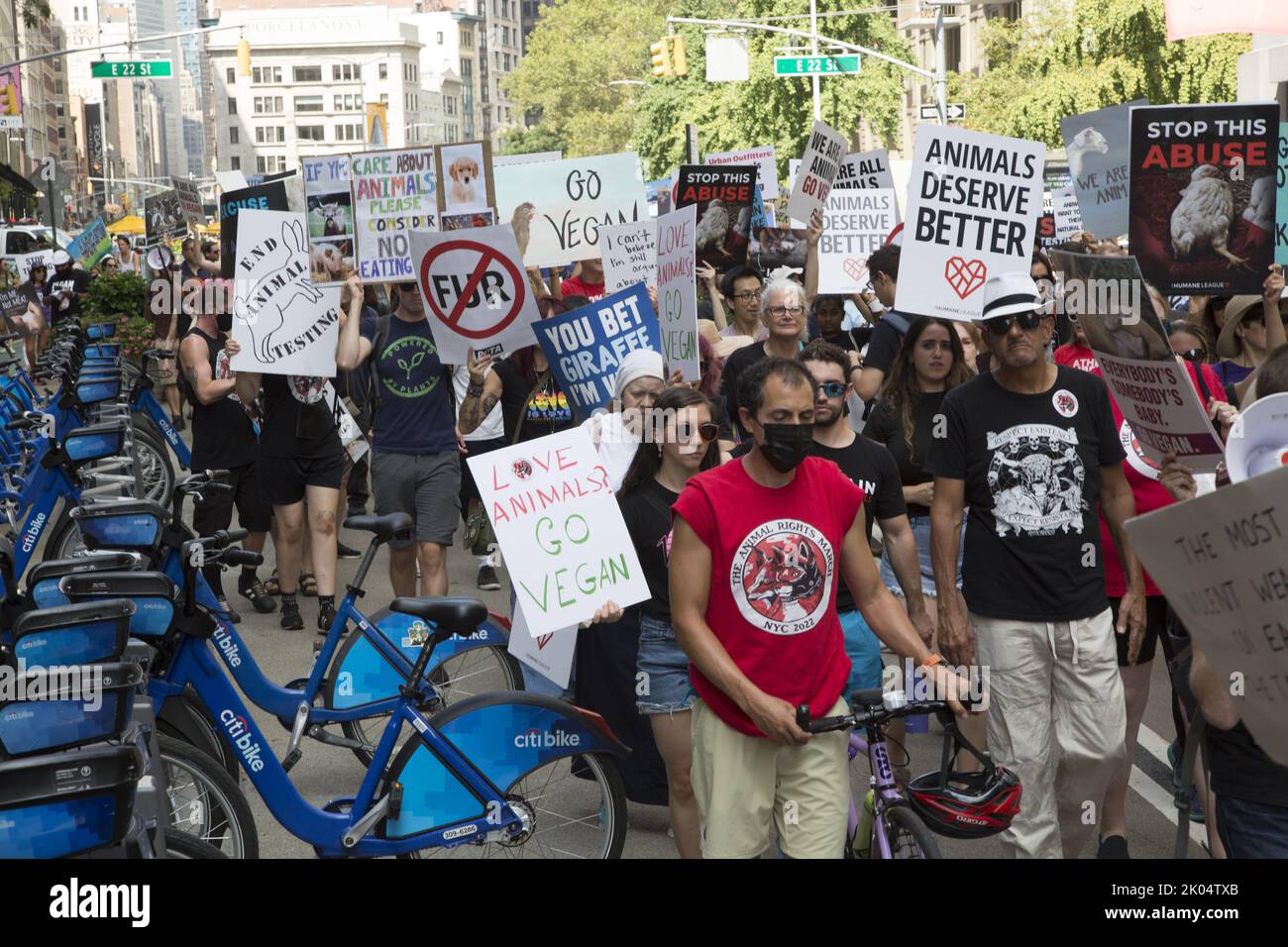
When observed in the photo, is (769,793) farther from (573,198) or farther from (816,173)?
(573,198)

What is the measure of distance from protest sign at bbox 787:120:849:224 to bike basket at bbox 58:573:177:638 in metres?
7.29

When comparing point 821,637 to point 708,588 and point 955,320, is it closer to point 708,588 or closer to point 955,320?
point 708,588

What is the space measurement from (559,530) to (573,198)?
809cm

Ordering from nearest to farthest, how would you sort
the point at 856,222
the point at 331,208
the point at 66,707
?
the point at 66,707, the point at 331,208, the point at 856,222

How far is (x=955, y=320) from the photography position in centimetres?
778

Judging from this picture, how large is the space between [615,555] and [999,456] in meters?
1.30

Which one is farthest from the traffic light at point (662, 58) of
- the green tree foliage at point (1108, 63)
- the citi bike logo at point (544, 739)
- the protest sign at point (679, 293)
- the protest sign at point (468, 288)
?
the citi bike logo at point (544, 739)

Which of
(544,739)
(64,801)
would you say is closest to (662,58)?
(544,739)

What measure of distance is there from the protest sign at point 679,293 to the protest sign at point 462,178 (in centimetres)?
314

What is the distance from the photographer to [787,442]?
4324 mm

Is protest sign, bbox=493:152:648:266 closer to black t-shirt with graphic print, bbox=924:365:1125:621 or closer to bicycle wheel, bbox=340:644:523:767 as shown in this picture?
bicycle wheel, bbox=340:644:523:767

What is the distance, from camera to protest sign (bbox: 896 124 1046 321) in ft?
25.8

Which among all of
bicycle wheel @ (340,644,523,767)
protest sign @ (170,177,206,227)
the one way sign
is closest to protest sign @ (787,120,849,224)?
bicycle wheel @ (340,644,523,767)
